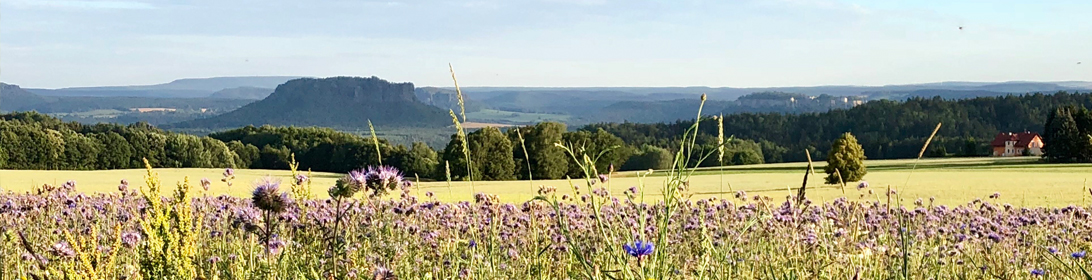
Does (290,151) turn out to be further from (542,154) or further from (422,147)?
(542,154)

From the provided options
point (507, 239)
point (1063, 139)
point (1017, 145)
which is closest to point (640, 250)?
point (507, 239)

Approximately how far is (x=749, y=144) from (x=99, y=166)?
8592 cm

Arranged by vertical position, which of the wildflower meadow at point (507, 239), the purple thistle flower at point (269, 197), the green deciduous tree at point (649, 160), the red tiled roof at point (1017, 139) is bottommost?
the green deciduous tree at point (649, 160)

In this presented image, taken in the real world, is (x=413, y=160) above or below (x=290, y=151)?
below

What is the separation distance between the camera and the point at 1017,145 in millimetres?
103688

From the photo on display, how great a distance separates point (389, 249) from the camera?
4812mm

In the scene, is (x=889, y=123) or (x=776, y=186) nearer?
(x=776, y=186)

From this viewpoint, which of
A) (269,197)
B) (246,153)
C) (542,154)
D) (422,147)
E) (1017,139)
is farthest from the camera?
(1017,139)

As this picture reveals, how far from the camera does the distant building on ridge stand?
102m

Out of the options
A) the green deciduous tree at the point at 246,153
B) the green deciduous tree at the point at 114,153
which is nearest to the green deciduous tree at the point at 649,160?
the green deciduous tree at the point at 246,153

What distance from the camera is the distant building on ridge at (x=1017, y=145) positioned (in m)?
102

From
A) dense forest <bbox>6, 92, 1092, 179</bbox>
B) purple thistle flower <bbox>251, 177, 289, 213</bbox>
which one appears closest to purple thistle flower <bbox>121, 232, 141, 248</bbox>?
purple thistle flower <bbox>251, 177, 289, 213</bbox>

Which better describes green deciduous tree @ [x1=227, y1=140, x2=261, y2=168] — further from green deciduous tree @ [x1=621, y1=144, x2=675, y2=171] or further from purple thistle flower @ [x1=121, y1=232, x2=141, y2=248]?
purple thistle flower @ [x1=121, y1=232, x2=141, y2=248]

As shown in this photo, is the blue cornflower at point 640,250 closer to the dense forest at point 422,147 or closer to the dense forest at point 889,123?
A: the dense forest at point 422,147
